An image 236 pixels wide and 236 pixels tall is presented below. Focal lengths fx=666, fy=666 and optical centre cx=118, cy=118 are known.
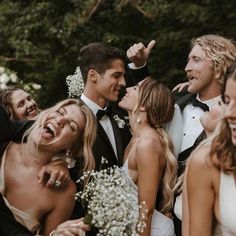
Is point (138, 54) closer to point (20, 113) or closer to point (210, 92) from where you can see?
point (210, 92)

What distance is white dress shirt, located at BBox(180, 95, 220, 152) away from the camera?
5.67 meters

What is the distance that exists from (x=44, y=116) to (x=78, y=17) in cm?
865

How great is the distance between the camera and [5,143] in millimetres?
4641

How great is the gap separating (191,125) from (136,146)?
0.63 meters

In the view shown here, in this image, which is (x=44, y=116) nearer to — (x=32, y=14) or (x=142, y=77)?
(x=142, y=77)

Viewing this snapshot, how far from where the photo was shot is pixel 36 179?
4.56 metres

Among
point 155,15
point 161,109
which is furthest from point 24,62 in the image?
point 161,109

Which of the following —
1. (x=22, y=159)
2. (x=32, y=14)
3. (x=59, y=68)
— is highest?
(x=22, y=159)

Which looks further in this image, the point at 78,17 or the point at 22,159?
the point at 78,17

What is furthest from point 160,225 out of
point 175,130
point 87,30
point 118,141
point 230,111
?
point 87,30

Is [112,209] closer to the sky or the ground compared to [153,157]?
closer to the sky

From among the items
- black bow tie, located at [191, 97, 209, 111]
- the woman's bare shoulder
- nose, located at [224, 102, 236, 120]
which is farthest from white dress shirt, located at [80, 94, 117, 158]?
nose, located at [224, 102, 236, 120]

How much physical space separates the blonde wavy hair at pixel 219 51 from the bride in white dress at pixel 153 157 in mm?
528

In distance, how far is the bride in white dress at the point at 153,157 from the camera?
5254 mm
